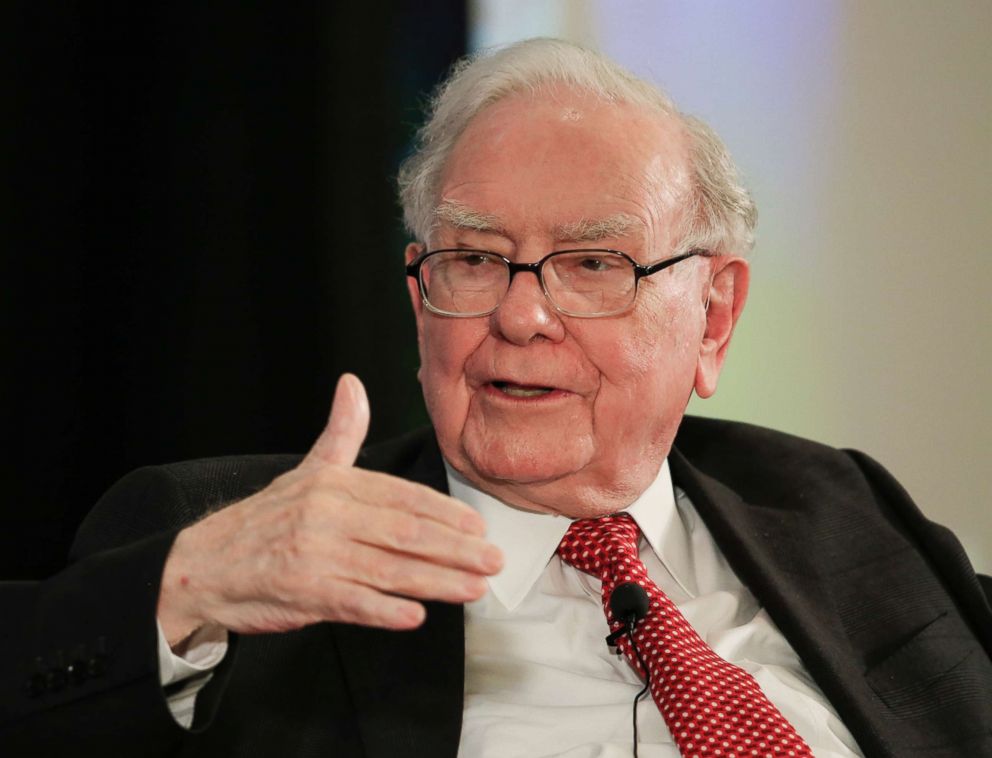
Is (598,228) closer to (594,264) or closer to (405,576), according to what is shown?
(594,264)

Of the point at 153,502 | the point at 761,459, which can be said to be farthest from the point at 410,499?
the point at 761,459

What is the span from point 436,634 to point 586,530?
0.35 meters

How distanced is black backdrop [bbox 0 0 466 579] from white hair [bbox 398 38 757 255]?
20.1 inches

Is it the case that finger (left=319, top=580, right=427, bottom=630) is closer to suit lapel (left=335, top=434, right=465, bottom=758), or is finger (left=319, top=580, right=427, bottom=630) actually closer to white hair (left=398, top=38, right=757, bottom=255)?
suit lapel (left=335, top=434, right=465, bottom=758)

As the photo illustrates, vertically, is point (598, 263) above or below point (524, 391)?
above

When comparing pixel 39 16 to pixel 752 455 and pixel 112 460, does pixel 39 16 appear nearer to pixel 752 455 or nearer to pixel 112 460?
pixel 112 460

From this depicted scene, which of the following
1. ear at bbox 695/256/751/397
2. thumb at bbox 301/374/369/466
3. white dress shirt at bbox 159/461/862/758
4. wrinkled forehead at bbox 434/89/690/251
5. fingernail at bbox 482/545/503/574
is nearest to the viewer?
fingernail at bbox 482/545/503/574

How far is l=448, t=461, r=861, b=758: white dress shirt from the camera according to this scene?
1901 mm

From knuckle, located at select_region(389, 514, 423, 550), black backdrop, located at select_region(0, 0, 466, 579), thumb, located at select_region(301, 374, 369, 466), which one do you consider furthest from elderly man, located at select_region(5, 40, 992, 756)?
black backdrop, located at select_region(0, 0, 466, 579)

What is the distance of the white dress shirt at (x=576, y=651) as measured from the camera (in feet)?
6.24

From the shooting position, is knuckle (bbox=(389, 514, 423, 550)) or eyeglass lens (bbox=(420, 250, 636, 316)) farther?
eyeglass lens (bbox=(420, 250, 636, 316))

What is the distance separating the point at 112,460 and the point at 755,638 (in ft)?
4.43

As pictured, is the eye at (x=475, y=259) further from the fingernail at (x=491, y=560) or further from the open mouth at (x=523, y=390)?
the fingernail at (x=491, y=560)

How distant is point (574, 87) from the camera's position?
83.9 inches
